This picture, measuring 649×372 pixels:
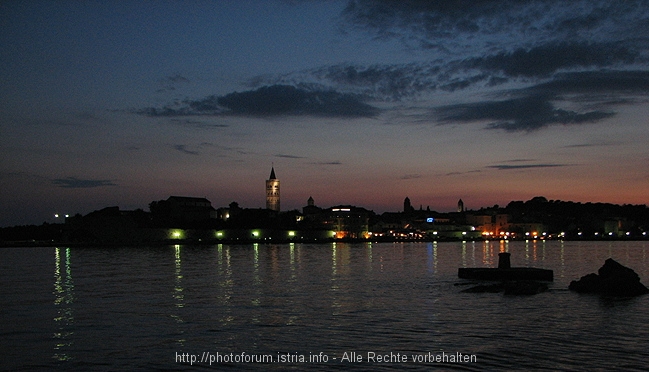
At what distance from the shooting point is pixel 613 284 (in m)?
27.7

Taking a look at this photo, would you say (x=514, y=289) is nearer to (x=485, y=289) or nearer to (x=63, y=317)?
(x=485, y=289)

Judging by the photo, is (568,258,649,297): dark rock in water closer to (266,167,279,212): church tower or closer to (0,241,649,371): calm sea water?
(0,241,649,371): calm sea water

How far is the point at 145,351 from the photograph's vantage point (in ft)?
52.3

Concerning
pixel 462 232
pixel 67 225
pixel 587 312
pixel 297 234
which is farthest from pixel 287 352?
pixel 462 232

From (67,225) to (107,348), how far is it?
120 metres

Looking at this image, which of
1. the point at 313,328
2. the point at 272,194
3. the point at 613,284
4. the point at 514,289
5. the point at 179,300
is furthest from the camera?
the point at 272,194

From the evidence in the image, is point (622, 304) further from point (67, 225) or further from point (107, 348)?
point (67, 225)

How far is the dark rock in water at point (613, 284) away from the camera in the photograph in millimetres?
27500

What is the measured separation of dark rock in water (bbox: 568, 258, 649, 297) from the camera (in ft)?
90.2

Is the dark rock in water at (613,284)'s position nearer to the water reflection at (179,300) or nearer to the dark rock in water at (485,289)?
the dark rock in water at (485,289)

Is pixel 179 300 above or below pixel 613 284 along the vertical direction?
below

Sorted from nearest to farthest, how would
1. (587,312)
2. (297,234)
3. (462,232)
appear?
(587,312), (297,234), (462,232)

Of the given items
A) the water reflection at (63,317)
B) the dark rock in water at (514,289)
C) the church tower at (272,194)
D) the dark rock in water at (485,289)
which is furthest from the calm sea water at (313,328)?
the church tower at (272,194)

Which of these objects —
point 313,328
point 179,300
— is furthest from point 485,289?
point 179,300
